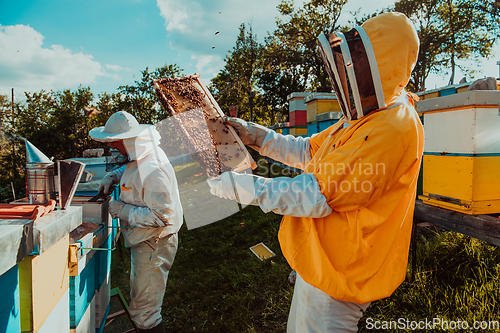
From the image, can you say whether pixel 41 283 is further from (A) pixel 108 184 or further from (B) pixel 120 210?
(A) pixel 108 184

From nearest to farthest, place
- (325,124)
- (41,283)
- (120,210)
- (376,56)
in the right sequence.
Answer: (41,283) < (376,56) < (120,210) < (325,124)

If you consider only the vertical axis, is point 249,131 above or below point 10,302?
above

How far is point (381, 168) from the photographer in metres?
1.25

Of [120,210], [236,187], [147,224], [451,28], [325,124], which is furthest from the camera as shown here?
[451,28]

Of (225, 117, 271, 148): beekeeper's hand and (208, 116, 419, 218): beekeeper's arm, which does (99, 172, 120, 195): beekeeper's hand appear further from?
(208, 116, 419, 218): beekeeper's arm

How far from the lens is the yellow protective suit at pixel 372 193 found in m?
1.26

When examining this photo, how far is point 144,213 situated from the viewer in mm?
2357

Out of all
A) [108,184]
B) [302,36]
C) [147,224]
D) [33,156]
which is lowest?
[147,224]

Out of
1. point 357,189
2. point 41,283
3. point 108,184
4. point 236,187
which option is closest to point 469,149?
point 357,189

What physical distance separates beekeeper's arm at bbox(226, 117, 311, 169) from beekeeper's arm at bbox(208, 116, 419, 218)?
2.56ft

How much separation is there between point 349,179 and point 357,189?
0.19 feet

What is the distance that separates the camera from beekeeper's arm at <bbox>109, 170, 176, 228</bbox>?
7.73 ft

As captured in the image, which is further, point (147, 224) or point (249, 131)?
point (147, 224)

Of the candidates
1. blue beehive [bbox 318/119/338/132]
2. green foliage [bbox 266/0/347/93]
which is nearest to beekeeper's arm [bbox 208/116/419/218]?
blue beehive [bbox 318/119/338/132]
